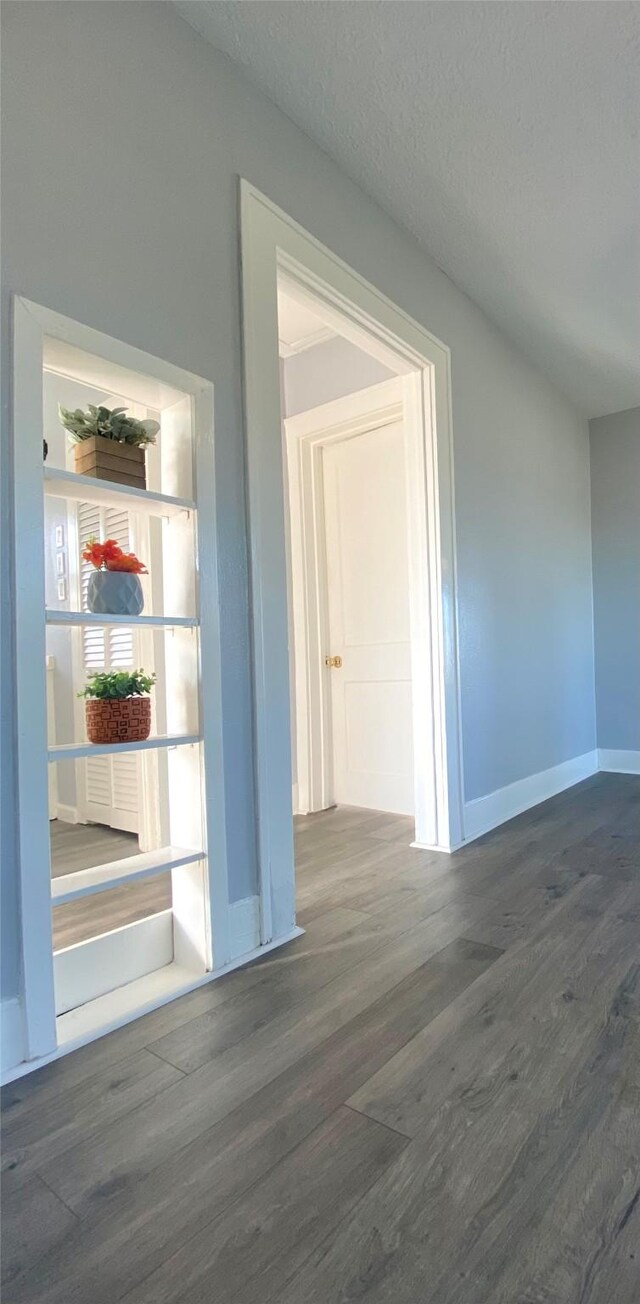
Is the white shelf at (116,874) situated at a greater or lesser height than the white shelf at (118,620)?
lesser

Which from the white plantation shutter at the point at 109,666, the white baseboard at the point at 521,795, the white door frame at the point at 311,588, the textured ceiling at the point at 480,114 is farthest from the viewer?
the white door frame at the point at 311,588

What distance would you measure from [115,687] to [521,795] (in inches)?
97.2

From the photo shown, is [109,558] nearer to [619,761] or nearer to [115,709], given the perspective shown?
[115,709]

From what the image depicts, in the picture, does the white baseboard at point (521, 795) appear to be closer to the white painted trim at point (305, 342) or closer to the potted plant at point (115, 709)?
the potted plant at point (115, 709)

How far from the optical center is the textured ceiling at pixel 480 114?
1.67 metres

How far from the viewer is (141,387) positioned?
1608 mm

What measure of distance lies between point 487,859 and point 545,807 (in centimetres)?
101

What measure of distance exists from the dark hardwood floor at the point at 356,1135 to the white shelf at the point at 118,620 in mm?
915

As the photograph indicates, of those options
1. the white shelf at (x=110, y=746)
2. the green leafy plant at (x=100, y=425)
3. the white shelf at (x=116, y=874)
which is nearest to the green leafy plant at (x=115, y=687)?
the white shelf at (x=110, y=746)

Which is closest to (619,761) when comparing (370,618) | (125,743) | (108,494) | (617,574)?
(617,574)

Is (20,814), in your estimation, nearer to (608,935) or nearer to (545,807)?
(608,935)

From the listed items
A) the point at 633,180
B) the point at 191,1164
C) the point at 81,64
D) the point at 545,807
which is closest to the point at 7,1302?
the point at 191,1164

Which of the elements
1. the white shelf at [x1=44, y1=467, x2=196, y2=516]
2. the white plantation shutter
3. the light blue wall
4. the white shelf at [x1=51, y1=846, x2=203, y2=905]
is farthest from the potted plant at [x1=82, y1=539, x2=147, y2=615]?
the light blue wall

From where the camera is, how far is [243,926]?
5.63 ft
